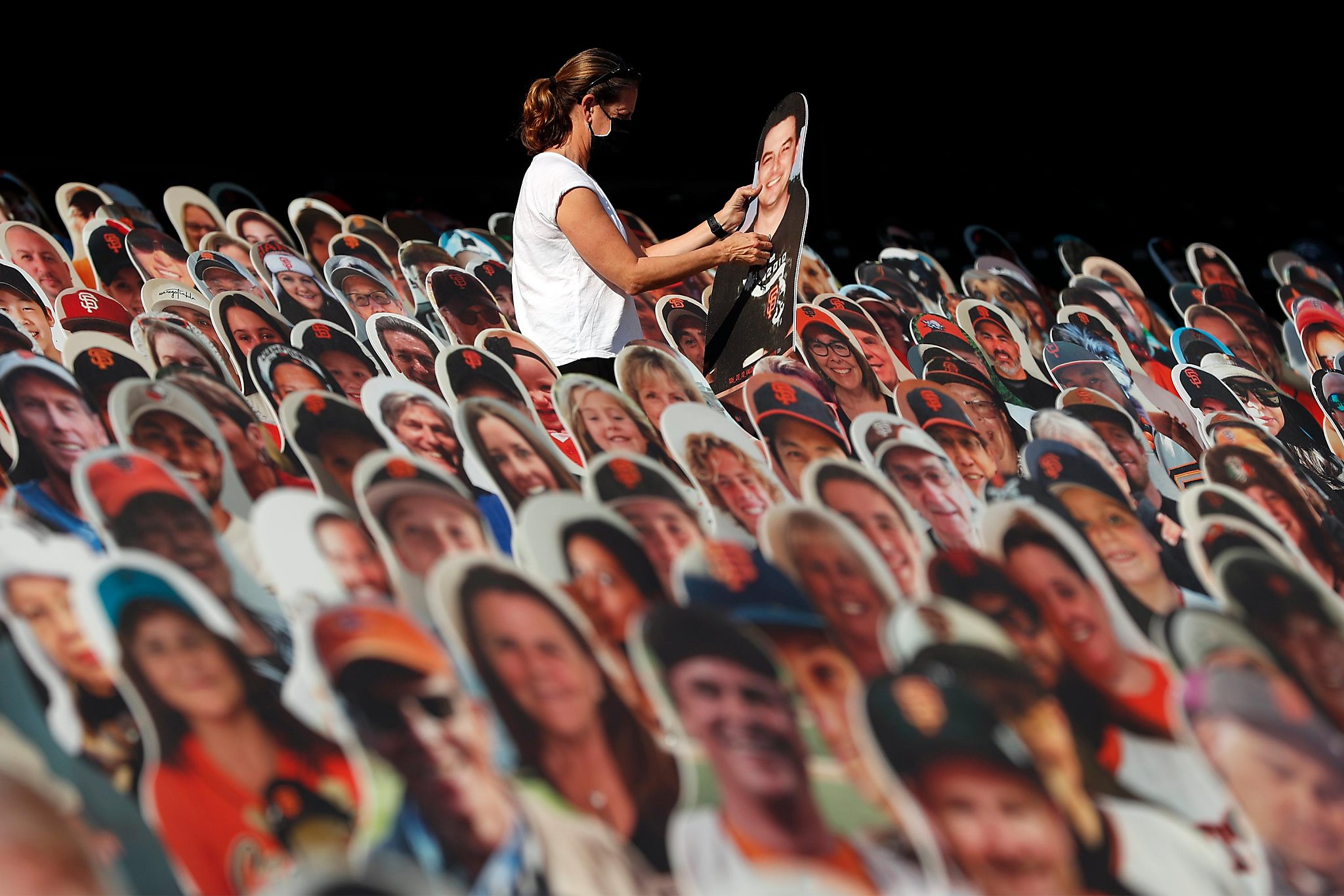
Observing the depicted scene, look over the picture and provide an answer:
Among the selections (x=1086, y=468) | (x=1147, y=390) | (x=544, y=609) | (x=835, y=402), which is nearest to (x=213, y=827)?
(x=544, y=609)

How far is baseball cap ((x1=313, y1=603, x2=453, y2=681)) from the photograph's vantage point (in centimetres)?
124

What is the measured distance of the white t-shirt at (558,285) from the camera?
202 centimetres

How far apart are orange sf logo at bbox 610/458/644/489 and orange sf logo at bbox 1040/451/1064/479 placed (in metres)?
0.66

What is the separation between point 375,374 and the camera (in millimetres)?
2508

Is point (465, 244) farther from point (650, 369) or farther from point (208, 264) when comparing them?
point (650, 369)

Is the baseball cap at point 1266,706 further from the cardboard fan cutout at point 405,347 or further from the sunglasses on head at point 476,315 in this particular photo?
the sunglasses on head at point 476,315

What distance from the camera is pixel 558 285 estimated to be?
2076mm

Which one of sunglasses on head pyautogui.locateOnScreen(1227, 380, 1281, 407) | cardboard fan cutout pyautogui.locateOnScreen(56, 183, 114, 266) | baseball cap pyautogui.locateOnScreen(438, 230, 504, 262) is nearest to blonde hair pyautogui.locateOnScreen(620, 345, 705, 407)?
sunglasses on head pyautogui.locateOnScreen(1227, 380, 1281, 407)

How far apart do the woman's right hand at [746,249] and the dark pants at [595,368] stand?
0.28m

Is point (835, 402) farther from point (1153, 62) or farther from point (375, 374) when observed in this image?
point (1153, 62)

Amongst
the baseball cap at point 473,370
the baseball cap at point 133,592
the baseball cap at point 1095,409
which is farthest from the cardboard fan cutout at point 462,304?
the baseball cap at point 133,592

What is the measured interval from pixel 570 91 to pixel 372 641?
3.77 ft

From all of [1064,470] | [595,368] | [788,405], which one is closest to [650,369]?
[595,368]

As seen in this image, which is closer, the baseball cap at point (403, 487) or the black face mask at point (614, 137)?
the baseball cap at point (403, 487)
